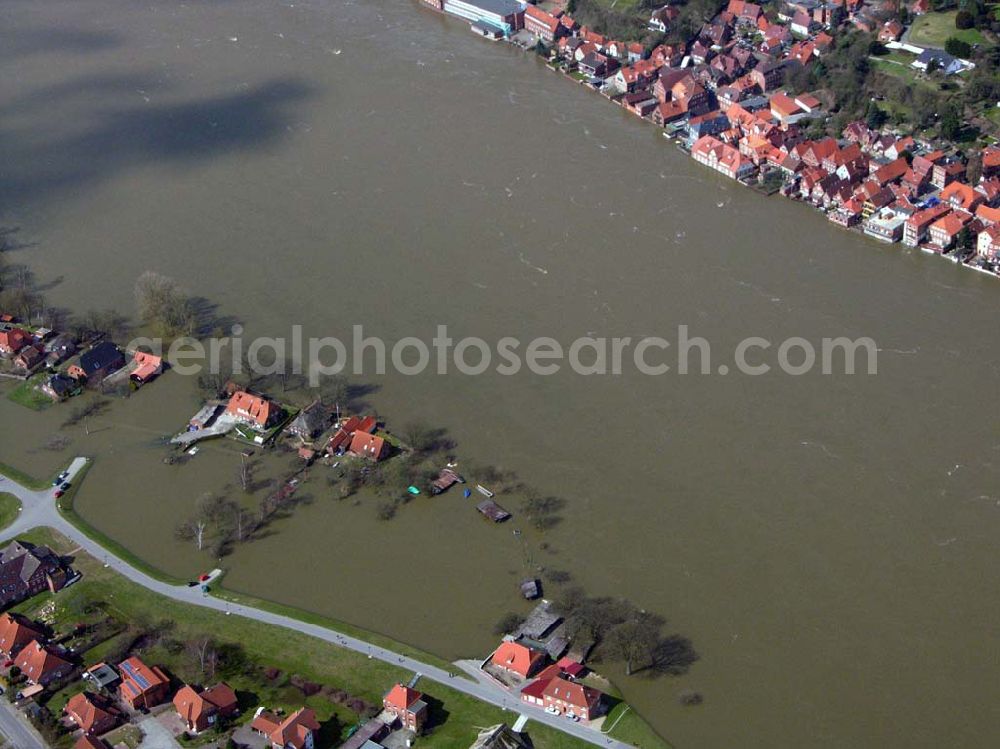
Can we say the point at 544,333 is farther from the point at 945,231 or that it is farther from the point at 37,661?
the point at 37,661

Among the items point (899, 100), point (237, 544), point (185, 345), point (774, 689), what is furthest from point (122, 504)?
point (899, 100)

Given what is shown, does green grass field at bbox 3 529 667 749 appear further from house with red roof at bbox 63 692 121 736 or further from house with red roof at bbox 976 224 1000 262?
house with red roof at bbox 976 224 1000 262

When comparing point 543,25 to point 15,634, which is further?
point 543,25

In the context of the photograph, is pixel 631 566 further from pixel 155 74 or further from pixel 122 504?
pixel 155 74

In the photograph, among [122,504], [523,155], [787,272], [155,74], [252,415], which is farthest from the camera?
[155,74]

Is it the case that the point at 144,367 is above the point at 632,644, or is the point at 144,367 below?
below

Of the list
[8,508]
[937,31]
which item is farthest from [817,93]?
[8,508]

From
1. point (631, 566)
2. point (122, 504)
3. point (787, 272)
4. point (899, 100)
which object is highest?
point (899, 100)

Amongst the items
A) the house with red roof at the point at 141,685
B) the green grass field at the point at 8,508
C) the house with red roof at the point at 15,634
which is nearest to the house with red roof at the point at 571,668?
the house with red roof at the point at 141,685
